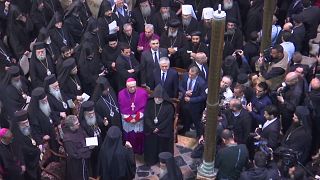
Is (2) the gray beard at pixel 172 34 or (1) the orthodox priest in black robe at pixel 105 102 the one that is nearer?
(1) the orthodox priest in black robe at pixel 105 102

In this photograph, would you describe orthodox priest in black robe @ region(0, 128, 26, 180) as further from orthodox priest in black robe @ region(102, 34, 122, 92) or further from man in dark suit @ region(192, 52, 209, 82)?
man in dark suit @ region(192, 52, 209, 82)

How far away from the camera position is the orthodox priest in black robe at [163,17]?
12.0 meters

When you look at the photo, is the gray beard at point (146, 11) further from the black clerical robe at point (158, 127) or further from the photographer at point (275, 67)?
the black clerical robe at point (158, 127)

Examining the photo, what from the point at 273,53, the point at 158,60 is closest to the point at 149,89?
the point at 158,60

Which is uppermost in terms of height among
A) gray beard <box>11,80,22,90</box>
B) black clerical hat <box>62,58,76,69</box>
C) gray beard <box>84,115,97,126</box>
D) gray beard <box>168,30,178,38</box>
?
gray beard <box>168,30,178,38</box>

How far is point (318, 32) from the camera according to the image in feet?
43.7

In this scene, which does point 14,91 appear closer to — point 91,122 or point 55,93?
point 55,93

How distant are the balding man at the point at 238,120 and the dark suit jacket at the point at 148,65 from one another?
223cm

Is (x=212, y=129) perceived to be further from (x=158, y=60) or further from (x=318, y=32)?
(x=318, y=32)

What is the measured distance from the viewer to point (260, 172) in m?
7.82

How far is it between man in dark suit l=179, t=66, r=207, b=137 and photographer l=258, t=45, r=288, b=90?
118 cm

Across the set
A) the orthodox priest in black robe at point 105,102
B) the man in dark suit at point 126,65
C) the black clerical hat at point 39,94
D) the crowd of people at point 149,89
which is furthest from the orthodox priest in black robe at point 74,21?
the black clerical hat at point 39,94

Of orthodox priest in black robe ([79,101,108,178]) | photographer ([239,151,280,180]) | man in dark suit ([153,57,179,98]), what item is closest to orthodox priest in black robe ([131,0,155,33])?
man in dark suit ([153,57,179,98])

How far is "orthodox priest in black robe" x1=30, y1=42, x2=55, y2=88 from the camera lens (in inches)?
422
